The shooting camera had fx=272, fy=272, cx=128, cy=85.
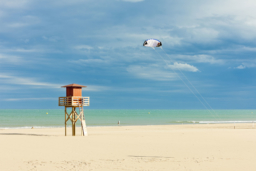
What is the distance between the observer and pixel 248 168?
1388cm

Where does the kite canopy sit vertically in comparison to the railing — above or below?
above

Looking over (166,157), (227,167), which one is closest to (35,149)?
(166,157)

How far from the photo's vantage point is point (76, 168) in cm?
1383

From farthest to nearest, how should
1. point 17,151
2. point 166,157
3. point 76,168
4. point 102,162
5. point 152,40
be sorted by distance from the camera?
point 152,40 < point 17,151 < point 166,157 < point 102,162 < point 76,168

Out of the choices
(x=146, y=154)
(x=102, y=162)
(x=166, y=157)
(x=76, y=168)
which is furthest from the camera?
(x=146, y=154)

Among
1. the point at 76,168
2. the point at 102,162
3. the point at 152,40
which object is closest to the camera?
the point at 76,168

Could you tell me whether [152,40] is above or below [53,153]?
above

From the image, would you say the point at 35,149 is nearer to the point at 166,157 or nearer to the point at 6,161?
the point at 6,161

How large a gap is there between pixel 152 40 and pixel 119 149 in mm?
10416

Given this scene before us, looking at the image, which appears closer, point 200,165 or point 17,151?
point 200,165

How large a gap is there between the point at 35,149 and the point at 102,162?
727cm

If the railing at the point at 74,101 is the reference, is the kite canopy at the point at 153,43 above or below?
above

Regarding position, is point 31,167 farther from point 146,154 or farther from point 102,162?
point 146,154

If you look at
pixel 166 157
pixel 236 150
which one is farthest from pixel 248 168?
pixel 236 150
